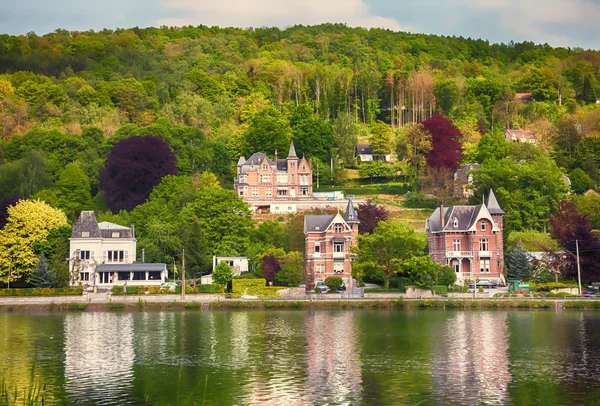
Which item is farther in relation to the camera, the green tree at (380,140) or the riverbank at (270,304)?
the green tree at (380,140)

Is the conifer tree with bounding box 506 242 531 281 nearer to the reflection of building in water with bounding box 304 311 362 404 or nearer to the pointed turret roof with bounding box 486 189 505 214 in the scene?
the pointed turret roof with bounding box 486 189 505 214

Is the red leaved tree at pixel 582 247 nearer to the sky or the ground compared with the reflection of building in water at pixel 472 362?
nearer to the sky

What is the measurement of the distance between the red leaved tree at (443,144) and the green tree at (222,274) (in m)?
42.3

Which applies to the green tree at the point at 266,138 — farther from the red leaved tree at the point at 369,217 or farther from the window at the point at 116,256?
the window at the point at 116,256

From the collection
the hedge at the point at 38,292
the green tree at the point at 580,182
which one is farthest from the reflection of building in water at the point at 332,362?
the green tree at the point at 580,182

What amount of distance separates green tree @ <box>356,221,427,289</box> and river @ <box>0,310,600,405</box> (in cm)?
1329

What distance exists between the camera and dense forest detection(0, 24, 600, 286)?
9775cm

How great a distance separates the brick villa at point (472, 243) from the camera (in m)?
84.2

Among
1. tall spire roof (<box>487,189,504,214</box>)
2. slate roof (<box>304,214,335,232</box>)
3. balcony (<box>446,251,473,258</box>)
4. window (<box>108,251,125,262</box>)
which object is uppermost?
tall spire roof (<box>487,189,504,214</box>)

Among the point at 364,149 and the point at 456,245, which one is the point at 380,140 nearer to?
the point at 364,149

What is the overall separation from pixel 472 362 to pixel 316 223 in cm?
4492

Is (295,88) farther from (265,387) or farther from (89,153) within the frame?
(265,387)

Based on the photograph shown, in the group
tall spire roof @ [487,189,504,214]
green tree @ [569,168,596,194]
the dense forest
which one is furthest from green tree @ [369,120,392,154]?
tall spire roof @ [487,189,504,214]

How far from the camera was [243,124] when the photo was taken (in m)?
135
